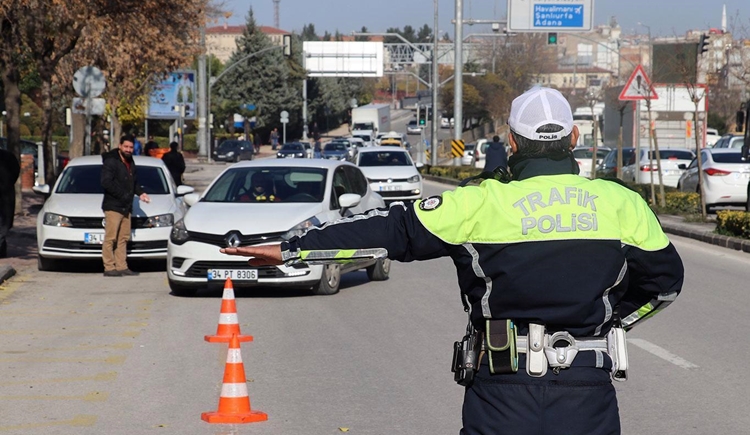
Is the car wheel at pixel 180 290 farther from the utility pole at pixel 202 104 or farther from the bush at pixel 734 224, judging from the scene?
the utility pole at pixel 202 104

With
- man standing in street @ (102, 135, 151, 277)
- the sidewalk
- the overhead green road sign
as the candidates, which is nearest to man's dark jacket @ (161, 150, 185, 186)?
the sidewalk

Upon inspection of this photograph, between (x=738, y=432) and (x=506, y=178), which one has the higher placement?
(x=506, y=178)

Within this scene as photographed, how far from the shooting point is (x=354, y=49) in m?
88.9

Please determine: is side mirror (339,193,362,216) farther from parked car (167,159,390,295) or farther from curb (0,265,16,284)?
curb (0,265,16,284)

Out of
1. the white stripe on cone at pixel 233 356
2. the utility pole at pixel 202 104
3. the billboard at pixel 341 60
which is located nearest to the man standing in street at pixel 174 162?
the white stripe on cone at pixel 233 356

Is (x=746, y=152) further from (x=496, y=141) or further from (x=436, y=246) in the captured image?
(x=436, y=246)

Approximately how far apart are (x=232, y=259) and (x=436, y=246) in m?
9.70

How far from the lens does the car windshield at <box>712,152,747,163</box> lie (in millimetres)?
25916

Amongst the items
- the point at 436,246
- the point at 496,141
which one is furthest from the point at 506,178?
the point at 496,141

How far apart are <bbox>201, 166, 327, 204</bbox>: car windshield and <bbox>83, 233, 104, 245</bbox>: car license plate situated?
2216 millimetres

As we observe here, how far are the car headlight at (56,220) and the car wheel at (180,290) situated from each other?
266 centimetres

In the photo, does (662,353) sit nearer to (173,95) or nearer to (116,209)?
(116,209)

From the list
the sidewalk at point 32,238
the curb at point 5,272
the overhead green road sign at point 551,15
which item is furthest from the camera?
the overhead green road sign at point 551,15

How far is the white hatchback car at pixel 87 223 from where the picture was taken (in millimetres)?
16234
